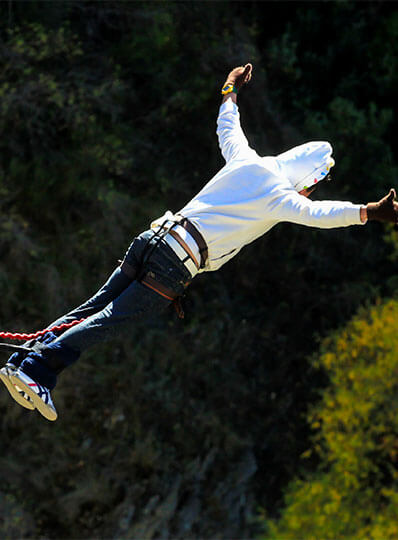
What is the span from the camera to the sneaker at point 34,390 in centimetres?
404

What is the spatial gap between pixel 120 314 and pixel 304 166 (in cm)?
112

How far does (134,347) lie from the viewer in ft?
32.9

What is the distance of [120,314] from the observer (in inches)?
161

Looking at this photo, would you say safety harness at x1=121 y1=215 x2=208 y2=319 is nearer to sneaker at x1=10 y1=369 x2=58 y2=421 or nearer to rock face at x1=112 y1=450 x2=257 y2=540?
sneaker at x1=10 y1=369 x2=58 y2=421

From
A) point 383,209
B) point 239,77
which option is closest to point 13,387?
point 383,209

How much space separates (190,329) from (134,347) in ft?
2.30

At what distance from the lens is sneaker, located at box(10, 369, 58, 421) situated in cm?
404

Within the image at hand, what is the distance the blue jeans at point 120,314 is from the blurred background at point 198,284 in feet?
16.1

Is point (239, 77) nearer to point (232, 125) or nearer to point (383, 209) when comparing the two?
point (232, 125)

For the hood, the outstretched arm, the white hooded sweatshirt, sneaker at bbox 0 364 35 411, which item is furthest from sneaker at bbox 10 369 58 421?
the hood

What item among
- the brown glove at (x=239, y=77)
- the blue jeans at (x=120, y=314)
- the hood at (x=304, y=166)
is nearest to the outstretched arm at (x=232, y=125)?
the brown glove at (x=239, y=77)

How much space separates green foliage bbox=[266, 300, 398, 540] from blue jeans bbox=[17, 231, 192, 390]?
242 inches

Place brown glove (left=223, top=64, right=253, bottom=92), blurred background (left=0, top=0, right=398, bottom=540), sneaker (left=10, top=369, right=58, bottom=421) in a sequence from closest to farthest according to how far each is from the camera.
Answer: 1. sneaker (left=10, top=369, right=58, bottom=421)
2. brown glove (left=223, top=64, right=253, bottom=92)
3. blurred background (left=0, top=0, right=398, bottom=540)

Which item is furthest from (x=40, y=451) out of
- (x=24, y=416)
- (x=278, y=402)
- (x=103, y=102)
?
(x=103, y=102)
